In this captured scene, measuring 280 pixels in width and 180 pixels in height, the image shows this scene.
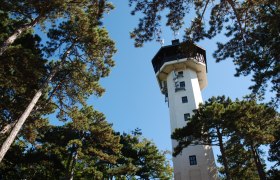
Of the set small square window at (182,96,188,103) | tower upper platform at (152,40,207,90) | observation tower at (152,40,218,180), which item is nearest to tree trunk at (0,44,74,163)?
observation tower at (152,40,218,180)

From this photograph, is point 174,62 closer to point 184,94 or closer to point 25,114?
point 184,94

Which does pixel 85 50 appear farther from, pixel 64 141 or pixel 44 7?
pixel 64 141

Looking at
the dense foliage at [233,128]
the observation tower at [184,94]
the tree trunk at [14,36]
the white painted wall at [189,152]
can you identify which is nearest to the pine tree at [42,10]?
the tree trunk at [14,36]

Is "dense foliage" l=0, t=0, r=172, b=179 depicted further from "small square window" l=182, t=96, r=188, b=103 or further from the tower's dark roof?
the tower's dark roof

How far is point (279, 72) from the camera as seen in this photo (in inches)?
525

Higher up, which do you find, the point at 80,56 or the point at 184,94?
the point at 184,94

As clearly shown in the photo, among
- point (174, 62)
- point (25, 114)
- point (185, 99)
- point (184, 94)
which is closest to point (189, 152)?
point (185, 99)

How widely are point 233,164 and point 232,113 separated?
748cm

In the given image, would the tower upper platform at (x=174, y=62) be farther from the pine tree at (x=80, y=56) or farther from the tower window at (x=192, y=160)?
the pine tree at (x=80, y=56)

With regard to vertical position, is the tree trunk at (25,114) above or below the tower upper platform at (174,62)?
below

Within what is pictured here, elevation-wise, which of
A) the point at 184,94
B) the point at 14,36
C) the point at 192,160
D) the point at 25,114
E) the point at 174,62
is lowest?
the point at 25,114

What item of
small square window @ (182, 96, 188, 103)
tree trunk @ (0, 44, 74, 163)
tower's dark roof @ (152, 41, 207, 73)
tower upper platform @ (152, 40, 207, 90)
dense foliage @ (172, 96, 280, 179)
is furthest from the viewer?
tower's dark roof @ (152, 41, 207, 73)

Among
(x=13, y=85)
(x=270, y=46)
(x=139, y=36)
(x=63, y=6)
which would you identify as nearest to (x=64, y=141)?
(x=13, y=85)

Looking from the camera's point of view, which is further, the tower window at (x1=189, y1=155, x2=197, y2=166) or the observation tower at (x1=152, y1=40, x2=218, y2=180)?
the tower window at (x1=189, y1=155, x2=197, y2=166)
